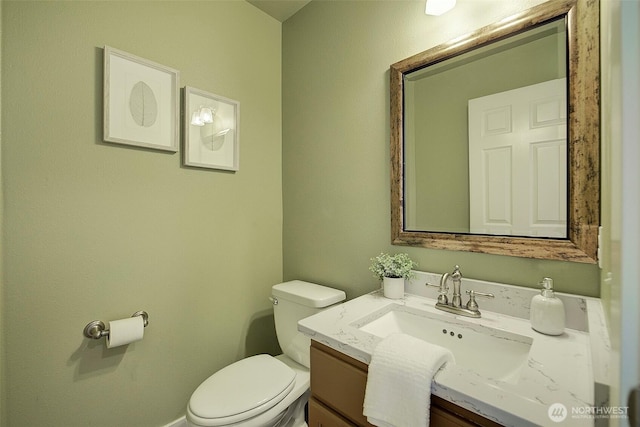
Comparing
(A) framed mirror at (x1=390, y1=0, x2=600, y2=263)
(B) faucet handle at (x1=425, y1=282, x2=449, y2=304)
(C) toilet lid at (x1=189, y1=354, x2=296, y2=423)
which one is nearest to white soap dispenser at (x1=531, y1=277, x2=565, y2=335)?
(A) framed mirror at (x1=390, y1=0, x2=600, y2=263)

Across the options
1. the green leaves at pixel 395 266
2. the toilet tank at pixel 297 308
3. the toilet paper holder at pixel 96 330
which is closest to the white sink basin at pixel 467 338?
the green leaves at pixel 395 266

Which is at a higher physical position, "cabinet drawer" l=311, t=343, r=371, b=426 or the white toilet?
"cabinet drawer" l=311, t=343, r=371, b=426

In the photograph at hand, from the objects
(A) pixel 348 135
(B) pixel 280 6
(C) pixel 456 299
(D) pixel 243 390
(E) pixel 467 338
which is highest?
(B) pixel 280 6

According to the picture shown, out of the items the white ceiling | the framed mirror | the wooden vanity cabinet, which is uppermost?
the white ceiling

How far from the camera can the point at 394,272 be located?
4.09 ft

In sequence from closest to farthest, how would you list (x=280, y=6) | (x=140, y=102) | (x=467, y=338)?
(x=467, y=338) → (x=140, y=102) → (x=280, y=6)

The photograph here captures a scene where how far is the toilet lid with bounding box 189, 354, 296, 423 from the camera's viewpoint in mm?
1071

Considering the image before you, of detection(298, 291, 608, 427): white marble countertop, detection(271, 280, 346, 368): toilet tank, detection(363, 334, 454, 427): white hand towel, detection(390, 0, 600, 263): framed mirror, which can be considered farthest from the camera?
detection(271, 280, 346, 368): toilet tank

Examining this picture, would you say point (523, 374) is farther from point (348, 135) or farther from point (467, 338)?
point (348, 135)

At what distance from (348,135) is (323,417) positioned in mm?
1294

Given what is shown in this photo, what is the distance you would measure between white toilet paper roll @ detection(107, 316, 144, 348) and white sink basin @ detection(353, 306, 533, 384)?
3.20ft

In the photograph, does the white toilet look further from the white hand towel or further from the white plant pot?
the white hand towel

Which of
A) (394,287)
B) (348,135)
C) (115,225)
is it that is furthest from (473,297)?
(115,225)

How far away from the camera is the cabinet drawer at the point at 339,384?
803 mm
